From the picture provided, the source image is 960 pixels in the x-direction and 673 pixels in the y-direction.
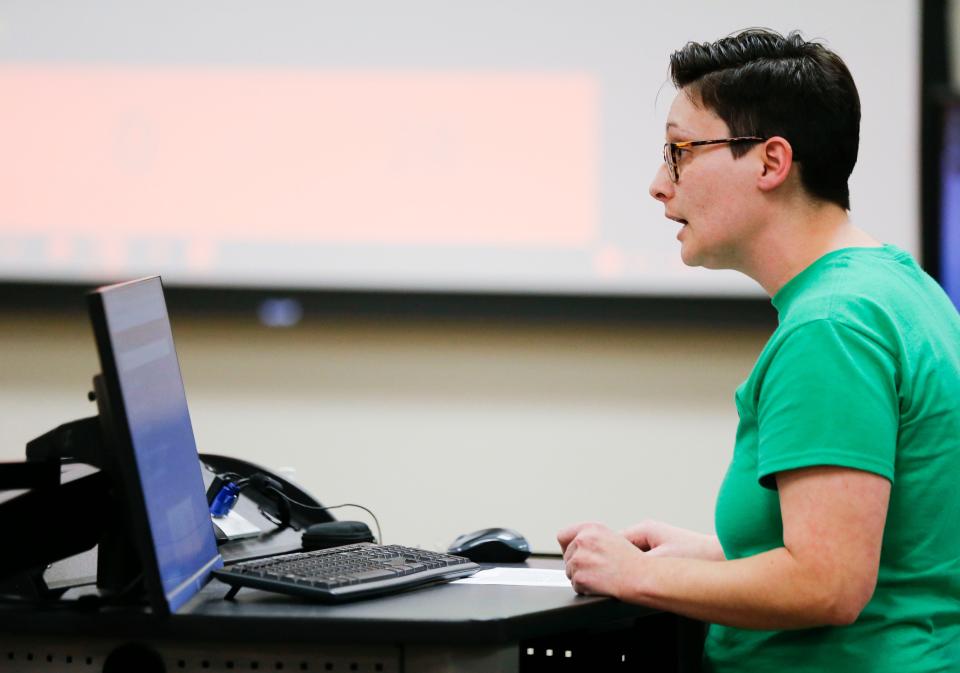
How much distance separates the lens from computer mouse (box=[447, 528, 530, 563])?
1.45 m

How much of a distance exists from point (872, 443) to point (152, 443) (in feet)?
2.33

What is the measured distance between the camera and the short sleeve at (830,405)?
3.33 feet

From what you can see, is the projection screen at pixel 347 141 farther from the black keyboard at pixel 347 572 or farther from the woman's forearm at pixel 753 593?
the woman's forearm at pixel 753 593

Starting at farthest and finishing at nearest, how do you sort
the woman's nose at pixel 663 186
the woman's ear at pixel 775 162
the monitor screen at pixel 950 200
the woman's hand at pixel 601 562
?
the monitor screen at pixel 950 200 → the woman's nose at pixel 663 186 → the woman's ear at pixel 775 162 → the woman's hand at pixel 601 562

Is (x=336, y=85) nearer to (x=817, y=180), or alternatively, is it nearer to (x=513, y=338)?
(x=513, y=338)

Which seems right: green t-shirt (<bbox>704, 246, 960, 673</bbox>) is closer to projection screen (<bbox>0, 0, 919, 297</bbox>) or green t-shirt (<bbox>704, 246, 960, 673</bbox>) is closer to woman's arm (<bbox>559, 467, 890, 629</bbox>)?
woman's arm (<bbox>559, 467, 890, 629</bbox>)

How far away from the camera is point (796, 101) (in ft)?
4.02

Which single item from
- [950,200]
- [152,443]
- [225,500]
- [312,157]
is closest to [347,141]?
[312,157]

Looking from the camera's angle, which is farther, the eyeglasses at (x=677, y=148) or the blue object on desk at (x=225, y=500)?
the blue object on desk at (x=225, y=500)

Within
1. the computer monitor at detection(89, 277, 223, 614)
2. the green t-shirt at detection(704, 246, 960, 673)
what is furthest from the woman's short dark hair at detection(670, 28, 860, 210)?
the computer monitor at detection(89, 277, 223, 614)

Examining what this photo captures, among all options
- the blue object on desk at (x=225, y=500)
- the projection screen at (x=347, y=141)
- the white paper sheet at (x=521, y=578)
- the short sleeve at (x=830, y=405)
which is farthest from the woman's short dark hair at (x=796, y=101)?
the projection screen at (x=347, y=141)

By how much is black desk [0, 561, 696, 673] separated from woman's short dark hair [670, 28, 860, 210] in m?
0.56

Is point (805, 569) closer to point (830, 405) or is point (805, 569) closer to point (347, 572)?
point (830, 405)

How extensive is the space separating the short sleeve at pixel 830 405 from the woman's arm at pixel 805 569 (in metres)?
0.02
